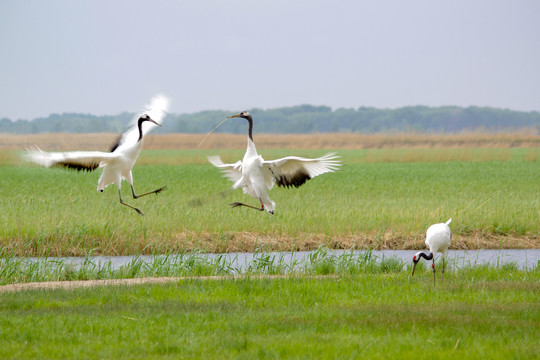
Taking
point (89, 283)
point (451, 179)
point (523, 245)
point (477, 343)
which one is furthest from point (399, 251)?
point (451, 179)

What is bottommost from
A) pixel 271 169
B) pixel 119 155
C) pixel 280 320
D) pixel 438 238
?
pixel 280 320

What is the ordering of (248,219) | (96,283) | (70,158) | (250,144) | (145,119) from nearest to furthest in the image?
(70,158) → (250,144) → (145,119) → (96,283) → (248,219)

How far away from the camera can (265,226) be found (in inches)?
618

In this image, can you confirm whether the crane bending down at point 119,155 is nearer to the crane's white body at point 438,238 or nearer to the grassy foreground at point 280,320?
the grassy foreground at point 280,320

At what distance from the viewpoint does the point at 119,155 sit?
9.30 meters

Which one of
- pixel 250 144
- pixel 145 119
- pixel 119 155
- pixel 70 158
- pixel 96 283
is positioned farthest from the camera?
pixel 96 283

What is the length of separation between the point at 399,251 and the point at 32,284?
794 centimetres

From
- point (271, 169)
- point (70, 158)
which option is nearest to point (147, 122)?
point (70, 158)

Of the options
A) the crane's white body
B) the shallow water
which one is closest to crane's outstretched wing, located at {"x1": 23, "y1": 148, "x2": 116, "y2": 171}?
the shallow water

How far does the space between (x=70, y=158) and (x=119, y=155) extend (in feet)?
2.55

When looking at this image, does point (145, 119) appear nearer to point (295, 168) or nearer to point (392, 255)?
point (295, 168)

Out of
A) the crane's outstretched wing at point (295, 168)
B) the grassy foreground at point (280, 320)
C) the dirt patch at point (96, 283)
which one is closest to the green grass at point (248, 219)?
the crane's outstretched wing at point (295, 168)

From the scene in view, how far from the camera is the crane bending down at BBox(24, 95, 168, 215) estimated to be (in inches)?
336

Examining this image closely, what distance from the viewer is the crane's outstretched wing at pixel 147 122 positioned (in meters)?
9.36
